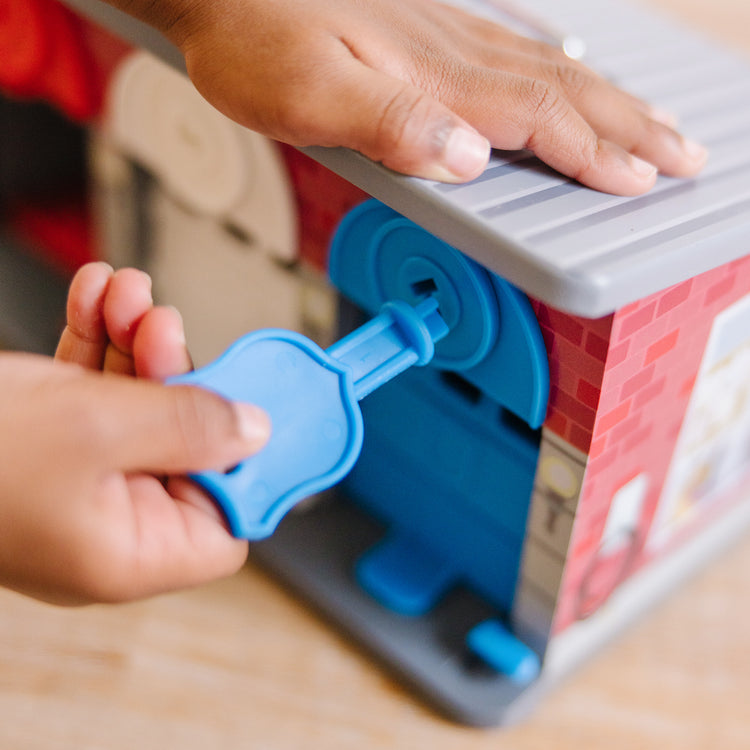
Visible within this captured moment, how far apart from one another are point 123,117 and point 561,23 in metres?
0.31

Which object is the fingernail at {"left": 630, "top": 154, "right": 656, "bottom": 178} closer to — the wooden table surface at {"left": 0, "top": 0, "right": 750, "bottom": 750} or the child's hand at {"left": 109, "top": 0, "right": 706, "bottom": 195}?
the child's hand at {"left": 109, "top": 0, "right": 706, "bottom": 195}

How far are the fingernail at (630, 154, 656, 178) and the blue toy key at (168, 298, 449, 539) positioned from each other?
0.14m

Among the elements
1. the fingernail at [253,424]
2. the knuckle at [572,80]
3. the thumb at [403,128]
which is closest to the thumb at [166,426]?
the fingernail at [253,424]

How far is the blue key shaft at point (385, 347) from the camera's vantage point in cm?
38

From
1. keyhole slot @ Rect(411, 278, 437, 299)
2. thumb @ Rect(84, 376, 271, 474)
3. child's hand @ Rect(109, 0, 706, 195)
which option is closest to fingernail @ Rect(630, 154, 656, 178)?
child's hand @ Rect(109, 0, 706, 195)

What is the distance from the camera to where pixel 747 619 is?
562 millimetres

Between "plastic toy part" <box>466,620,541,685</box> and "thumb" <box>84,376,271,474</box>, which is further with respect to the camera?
"plastic toy part" <box>466,620,541,685</box>

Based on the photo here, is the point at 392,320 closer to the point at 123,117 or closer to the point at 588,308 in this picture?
the point at 588,308

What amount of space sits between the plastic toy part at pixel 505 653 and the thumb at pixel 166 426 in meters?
0.25

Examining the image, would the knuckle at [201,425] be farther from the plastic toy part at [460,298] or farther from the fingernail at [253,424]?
the plastic toy part at [460,298]

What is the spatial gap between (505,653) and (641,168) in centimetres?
28

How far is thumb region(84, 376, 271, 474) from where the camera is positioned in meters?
0.31

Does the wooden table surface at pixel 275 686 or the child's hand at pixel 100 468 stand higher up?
the child's hand at pixel 100 468

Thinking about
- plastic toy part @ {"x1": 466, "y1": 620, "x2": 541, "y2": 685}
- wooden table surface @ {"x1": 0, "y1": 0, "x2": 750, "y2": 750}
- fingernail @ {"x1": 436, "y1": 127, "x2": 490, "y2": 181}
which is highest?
fingernail @ {"x1": 436, "y1": 127, "x2": 490, "y2": 181}
